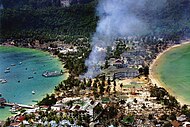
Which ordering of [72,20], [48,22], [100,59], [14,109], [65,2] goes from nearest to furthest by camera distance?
[14,109]
[100,59]
[72,20]
[48,22]
[65,2]

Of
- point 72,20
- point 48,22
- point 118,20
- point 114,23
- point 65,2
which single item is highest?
point 65,2

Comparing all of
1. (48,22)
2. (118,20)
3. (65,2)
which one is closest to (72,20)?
(48,22)

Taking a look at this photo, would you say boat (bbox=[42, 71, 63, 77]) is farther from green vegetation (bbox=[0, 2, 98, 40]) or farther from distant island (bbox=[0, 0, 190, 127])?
green vegetation (bbox=[0, 2, 98, 40])

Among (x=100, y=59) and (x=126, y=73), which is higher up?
(x=100, y=59)

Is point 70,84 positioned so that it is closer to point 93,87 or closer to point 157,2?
point 93,87

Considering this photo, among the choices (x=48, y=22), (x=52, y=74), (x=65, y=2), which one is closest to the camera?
(x=52, y=74)

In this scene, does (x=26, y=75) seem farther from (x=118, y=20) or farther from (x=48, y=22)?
(x=48, y=22)

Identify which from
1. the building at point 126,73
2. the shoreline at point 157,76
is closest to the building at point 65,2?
the shoreline at point 157,76

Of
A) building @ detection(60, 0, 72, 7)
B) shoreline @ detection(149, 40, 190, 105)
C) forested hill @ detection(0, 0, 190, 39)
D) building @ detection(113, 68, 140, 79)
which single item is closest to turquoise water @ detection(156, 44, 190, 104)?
shoreline @ detection(149, 40, 190, 105)
